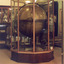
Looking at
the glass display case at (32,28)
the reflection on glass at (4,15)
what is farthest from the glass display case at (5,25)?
the glass display case at (32,28)

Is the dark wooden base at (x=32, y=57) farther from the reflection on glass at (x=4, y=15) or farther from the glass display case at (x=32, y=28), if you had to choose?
the reflection on glass at (x=4, y=15)

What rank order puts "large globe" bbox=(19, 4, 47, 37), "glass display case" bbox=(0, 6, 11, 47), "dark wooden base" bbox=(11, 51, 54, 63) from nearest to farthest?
1. "dark wooden base" bbox=(11, 51, 54, 63)
2. "large globe" bbox=(19, 4, 47, 37)
3. "glass display case" bbox=(0, 6, 11, 47)

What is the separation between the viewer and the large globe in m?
5.22

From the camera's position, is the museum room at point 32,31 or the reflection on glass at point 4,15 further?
the reflection on glass at point 4,15

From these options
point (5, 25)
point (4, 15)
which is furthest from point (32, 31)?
point (4, 15)

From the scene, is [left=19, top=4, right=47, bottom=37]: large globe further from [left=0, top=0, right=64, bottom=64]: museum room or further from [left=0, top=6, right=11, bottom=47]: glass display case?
[left=0, top=6, right=11, bottom=47]: glass display case

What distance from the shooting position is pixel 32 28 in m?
5.17

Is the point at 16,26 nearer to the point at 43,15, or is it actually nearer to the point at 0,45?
the point at 43,15

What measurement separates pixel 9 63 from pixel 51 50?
1404 mm

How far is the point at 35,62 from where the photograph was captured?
5.05 meters

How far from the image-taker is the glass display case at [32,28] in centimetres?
509

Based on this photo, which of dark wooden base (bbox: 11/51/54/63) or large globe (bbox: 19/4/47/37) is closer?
dark wooden base (bbox: 11/51/54/63)

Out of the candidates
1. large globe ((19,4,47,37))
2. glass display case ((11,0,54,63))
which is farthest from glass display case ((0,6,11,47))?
large globe ((19,4,47,37))

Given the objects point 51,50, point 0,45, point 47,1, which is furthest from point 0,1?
point 51,50
